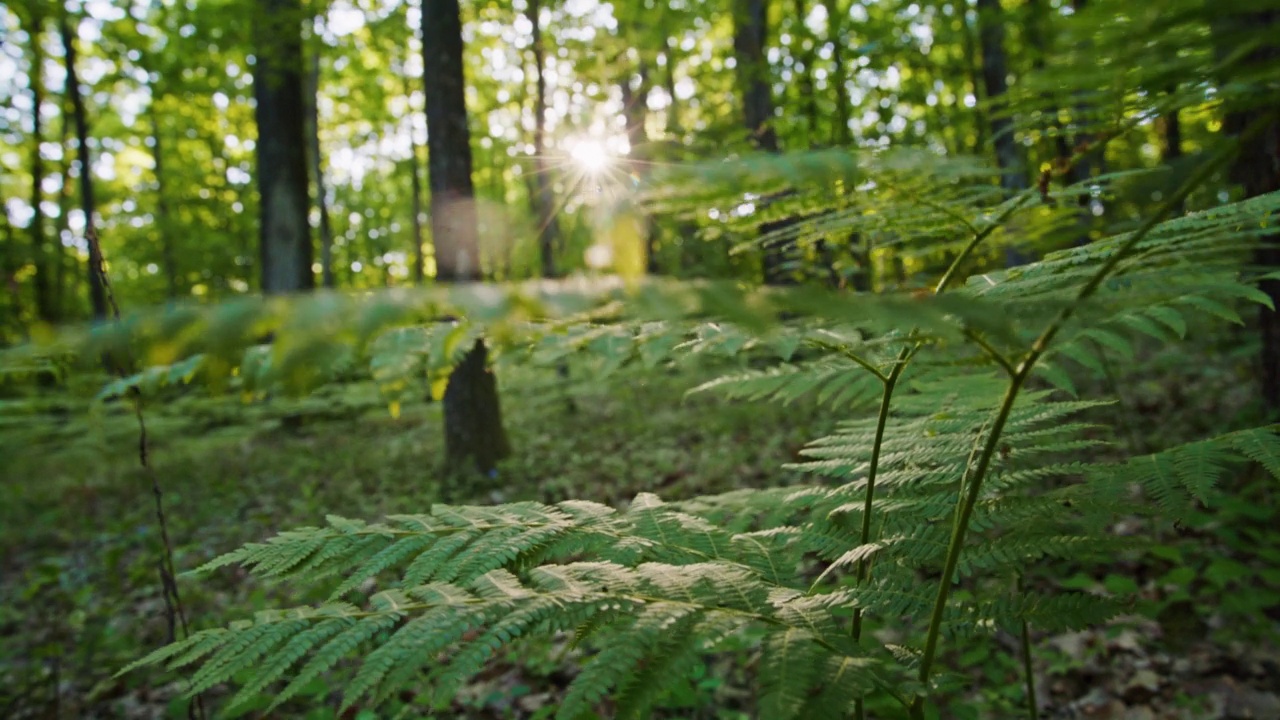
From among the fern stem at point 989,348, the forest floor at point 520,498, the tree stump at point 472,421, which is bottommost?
the forest floor at point 520,498

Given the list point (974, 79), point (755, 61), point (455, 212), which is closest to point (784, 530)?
point (455, 212)

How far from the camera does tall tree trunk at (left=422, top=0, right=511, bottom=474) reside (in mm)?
5504

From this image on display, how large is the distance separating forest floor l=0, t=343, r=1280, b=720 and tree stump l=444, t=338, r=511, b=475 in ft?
0.99

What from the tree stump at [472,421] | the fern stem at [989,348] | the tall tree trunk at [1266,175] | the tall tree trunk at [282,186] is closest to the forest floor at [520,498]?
the tree stump at [472,421]

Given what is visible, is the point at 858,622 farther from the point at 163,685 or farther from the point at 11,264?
the point at 11,264

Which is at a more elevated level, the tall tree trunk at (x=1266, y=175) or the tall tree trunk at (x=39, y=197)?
the tall tree trunk at (x=39, y=197)

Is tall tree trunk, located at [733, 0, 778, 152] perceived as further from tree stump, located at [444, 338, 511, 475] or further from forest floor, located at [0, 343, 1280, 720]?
tree stump, located at [444, 338, 511, 475]

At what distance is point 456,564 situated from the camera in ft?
4.11

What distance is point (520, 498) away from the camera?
531 centimetres

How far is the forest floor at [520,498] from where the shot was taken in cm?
270

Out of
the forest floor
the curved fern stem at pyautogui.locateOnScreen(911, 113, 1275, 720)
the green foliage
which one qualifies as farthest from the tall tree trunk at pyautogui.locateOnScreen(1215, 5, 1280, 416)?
the curved fern stem at pyautogui.locateOnScreen(911, 113, 1275, 720)

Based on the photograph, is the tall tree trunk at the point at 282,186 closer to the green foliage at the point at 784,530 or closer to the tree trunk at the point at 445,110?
the tree trunk at the point at 445,110

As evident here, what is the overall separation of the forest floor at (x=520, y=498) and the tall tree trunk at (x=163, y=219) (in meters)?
9.18

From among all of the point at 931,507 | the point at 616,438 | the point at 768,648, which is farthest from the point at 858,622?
the point at 616,438
